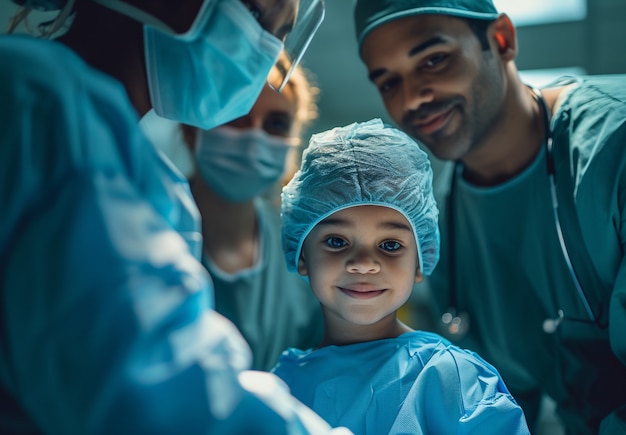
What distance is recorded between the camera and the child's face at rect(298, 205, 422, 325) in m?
1.39

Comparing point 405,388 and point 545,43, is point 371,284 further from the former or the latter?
point 545,43

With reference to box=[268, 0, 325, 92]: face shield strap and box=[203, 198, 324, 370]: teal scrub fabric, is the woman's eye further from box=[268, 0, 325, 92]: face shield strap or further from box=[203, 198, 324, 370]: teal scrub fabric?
box=[203, 198, 324, 370]: teal scrub fabric

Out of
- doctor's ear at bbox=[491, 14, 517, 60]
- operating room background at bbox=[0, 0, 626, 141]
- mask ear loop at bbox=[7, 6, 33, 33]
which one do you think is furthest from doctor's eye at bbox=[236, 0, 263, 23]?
operating room background at bbox=[0, 0, 626, 141]

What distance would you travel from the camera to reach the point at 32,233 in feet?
2.53

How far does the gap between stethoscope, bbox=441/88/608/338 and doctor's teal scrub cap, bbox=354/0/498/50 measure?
0.33 metres

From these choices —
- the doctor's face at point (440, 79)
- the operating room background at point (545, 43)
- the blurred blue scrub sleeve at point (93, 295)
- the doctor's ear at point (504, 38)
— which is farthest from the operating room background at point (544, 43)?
the blurred blue scrub sleeve at point (93, 295)

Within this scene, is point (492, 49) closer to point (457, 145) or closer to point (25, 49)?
point (457, 145)

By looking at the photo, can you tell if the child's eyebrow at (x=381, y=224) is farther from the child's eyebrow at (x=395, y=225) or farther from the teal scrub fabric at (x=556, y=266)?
the teal scrub fabric at (x=556, y=266)

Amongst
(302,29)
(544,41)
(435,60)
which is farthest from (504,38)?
(544,41)

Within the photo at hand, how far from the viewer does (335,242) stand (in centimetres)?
146

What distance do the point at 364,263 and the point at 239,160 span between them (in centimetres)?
130

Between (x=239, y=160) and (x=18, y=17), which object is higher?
(x=18, y=17)

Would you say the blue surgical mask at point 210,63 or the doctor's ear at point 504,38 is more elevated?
the blue surgical mask at point 210,63

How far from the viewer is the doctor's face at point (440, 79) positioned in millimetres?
1879
